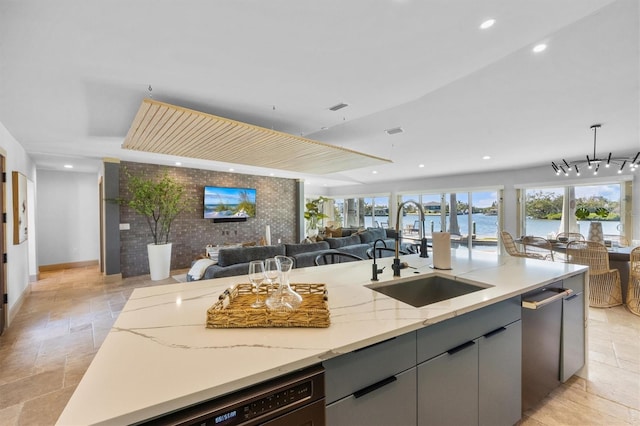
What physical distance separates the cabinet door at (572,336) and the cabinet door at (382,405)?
1.57 m

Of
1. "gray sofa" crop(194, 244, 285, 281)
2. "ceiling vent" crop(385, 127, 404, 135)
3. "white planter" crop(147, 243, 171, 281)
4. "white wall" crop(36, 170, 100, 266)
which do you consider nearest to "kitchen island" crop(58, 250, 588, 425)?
"gray sofa" crop(194, 244, 285, 281)

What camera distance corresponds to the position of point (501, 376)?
1506 millimetres

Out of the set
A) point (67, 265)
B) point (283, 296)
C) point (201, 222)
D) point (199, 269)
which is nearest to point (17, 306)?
point (199, 269)

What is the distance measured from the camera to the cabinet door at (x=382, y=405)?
0.94 metres

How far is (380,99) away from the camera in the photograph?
2.46 metres

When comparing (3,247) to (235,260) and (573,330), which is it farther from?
(573,330)

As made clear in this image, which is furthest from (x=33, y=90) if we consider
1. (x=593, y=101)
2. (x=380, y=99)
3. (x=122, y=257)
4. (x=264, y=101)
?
(x=593, y=101)

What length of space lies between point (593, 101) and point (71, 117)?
535cm

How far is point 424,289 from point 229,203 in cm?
595

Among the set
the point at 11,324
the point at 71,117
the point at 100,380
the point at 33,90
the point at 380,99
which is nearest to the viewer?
the point at 100,380

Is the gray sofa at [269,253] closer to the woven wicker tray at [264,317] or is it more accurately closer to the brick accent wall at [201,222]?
the woven wicker tray at [264,317]

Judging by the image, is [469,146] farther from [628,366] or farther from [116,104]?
[116,104]

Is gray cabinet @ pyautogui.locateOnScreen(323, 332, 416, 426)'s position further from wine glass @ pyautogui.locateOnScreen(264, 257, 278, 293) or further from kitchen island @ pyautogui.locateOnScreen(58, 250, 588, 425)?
wine glass @ pyautogui.locateOnScreen(264, 257, 278, 293)

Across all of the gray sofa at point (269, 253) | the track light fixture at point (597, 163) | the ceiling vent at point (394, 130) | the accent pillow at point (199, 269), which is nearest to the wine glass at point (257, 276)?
the gray sofa at point (269, 253)
